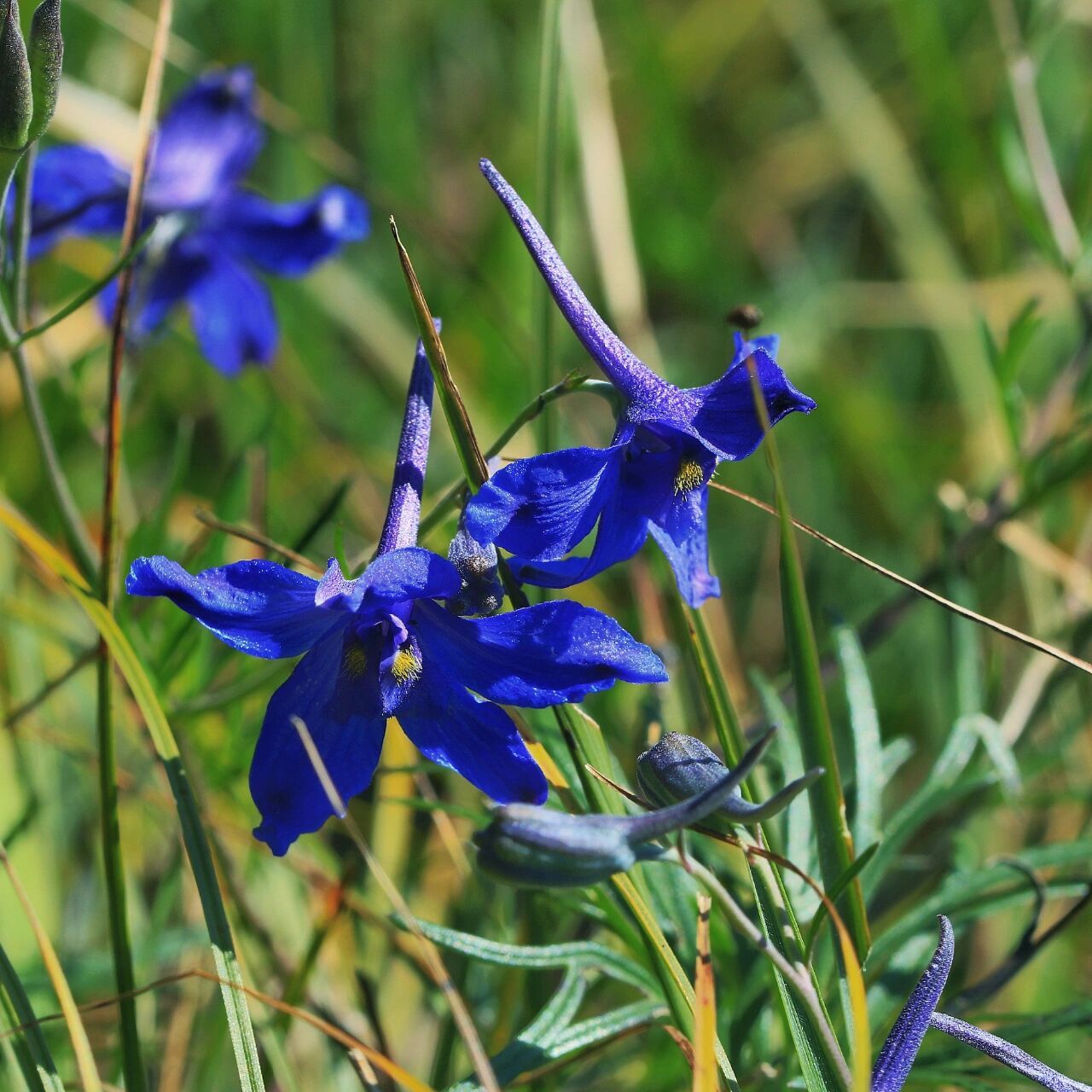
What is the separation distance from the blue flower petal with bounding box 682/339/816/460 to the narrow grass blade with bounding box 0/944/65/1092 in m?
0.97

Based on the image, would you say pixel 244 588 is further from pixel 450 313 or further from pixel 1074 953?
pixel 450 313

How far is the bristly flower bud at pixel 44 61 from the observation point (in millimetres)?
1328

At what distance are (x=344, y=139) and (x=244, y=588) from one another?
3368mm

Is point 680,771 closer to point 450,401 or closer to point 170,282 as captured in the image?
point 450,401

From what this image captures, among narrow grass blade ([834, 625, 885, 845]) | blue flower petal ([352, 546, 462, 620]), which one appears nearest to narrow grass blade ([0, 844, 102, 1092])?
blue flower petal ([352, 546, 462, 620])

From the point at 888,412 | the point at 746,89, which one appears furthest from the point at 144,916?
the point at 746,89

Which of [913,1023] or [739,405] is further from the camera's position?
[739,405]

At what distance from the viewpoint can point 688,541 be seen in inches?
53.2

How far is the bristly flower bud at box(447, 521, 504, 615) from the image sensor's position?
128 cm

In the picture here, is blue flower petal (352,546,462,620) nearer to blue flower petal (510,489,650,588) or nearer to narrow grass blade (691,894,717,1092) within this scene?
blue flower petal (510,489,650,588)

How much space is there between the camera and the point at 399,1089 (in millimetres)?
1659

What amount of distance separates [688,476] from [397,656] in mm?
372

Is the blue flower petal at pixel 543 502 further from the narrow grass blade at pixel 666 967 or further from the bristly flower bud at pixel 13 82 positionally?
the bristly flower bud at pixel 13 82

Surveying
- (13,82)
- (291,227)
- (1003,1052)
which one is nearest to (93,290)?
(13,82)
